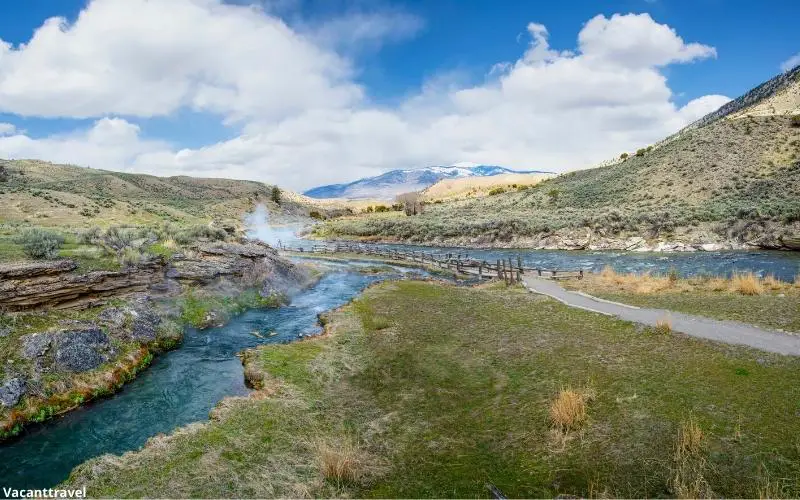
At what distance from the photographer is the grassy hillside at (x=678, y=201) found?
152 feet

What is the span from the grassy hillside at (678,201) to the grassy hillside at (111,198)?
3068cm

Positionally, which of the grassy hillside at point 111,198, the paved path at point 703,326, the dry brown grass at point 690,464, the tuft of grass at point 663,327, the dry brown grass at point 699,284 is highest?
the grassy hillside at point 111,198

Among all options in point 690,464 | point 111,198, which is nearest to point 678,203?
point 690,464

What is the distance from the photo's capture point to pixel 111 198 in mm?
74188

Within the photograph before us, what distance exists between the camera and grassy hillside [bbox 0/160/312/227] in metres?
49.7

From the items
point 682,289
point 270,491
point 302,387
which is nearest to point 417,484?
point 270,491

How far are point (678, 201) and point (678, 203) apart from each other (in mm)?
1308

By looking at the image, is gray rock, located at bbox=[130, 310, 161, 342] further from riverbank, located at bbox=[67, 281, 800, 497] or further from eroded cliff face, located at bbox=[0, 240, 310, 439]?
riverbank, located at bbox=[67, 281, 800, 497]

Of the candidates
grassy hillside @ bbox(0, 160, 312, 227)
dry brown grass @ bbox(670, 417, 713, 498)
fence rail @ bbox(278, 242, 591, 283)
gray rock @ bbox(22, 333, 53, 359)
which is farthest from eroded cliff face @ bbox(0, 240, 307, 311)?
grassy hillside @ bbox(0, 160, 312, 227)

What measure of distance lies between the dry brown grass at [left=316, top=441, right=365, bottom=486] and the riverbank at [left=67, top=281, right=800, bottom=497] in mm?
27

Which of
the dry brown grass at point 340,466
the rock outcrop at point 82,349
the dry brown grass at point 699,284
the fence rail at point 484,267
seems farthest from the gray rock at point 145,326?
the dry brown grass at point 699,284

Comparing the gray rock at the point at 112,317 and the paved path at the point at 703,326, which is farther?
the gray rock at the point at 112,317

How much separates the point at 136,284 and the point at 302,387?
11995 mm

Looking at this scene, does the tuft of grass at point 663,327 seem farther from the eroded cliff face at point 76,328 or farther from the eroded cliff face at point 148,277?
the eroded cliff face at point 148,277
